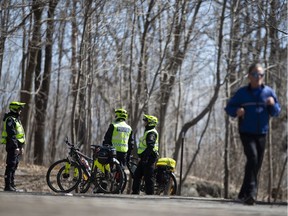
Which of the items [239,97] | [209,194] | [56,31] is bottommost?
[209,194]

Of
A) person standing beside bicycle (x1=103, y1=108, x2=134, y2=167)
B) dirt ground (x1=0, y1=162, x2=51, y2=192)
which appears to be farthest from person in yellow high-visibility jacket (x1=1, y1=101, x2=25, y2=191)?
dirt ground (x1=0, y1=162, x2=51, y2=192)

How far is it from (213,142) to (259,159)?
128 feet

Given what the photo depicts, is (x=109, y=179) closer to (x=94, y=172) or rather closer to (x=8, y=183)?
(x=94, y=172)

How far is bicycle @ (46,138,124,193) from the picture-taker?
14398 mm

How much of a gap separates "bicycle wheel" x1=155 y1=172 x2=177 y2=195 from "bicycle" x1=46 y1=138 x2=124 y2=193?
1.76 metres

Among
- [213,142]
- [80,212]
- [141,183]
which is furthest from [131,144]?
[213,142]

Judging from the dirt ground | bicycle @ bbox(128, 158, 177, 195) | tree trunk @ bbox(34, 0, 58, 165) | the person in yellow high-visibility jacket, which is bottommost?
the dirt ground

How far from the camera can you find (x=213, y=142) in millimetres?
48344

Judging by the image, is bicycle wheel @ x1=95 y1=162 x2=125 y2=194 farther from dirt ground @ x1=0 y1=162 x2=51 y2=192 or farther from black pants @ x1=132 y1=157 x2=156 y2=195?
dirt ground @ x1=0 y1=162 x2=51 y2=192

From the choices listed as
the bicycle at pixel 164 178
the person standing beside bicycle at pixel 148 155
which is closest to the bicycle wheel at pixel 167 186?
the bicycle at pixel 164 178

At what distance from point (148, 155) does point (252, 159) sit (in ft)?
18.8

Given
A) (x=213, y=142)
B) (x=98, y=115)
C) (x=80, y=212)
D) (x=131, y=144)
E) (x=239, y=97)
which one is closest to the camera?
(x=80, y=212)

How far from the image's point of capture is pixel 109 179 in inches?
568

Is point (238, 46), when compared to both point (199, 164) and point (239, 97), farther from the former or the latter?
point (239, 97)
